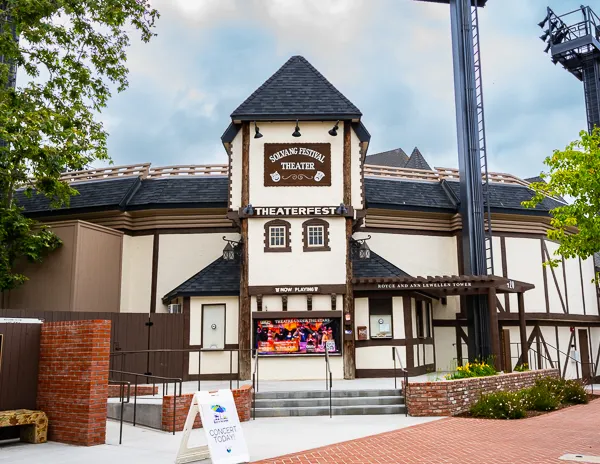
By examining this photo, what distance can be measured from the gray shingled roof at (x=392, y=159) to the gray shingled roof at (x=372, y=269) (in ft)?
49.3

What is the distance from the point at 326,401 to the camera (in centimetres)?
1368

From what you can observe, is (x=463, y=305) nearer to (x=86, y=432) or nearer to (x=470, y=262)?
(x=470, y=262)

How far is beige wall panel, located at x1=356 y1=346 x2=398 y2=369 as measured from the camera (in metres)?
18.3

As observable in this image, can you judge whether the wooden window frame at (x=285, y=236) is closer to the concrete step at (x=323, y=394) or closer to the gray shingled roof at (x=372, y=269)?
the gray shingled roof at (x=372, y=269)

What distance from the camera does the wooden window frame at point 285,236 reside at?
18531 mm

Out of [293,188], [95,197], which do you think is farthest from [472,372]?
[95,197]

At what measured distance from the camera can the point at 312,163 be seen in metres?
18.9

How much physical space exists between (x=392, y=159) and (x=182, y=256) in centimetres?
1708

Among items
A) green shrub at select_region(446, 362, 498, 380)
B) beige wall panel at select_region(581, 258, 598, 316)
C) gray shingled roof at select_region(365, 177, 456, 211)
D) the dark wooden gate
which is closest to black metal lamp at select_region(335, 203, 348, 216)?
gray shingled roof at select_region(365, 177, 456, 211)

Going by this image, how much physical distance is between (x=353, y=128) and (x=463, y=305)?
322 inches

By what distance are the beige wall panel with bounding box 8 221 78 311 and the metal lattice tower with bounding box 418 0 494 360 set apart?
43.7 feet

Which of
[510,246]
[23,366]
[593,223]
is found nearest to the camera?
[23,366]

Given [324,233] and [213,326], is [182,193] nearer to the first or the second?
[213,326]

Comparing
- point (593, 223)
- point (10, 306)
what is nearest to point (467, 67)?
point (593, 223)
